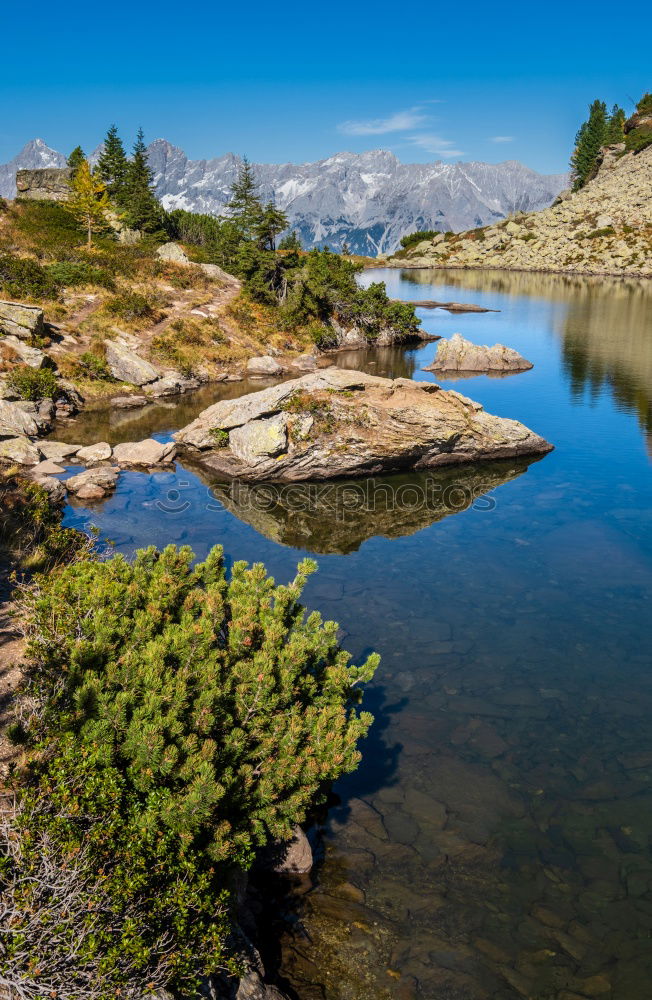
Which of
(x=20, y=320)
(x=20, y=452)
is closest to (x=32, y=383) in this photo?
(x=20, y=320)

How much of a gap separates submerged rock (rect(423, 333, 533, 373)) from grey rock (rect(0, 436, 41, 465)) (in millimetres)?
37339

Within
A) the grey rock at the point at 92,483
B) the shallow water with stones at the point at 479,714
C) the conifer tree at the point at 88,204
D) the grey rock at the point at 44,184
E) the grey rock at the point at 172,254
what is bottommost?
the shallow water with stones at the point at 479,714

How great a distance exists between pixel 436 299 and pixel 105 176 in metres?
58.1

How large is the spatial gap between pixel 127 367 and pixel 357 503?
95.0 ft

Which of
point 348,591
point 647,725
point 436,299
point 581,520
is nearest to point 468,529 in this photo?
point 581,520

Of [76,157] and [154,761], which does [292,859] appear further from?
[76,157]

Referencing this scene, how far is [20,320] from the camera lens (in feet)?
154

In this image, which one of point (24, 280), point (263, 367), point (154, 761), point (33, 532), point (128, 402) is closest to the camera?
point (154, 761)

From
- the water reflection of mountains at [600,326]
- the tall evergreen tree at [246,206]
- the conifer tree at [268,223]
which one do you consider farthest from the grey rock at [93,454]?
the tall evergreen tree at [246,206]

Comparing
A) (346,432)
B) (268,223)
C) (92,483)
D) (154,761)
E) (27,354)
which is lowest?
(92,483)

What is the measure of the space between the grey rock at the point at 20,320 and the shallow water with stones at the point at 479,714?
75.2 ft

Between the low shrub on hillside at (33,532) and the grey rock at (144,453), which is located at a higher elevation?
the low shrub on hillside at (33,532)

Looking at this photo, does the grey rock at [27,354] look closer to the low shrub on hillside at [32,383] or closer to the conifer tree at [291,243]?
the low shrub on hillside at [32,383]

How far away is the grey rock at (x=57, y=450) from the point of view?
33000mm
